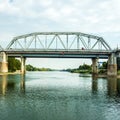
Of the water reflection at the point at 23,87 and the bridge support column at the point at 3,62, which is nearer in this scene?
the water reflection at the point at 23,87

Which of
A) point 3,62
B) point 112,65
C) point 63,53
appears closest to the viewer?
point 63,53

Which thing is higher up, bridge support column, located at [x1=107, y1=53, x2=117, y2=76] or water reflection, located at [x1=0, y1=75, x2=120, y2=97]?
bridge support column, located at [x1=107, y1=53, x2=117, y2=76]

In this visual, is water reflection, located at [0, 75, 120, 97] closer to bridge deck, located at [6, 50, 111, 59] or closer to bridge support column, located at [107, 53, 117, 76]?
bridge support column, located at [107, 53, 117, 76]

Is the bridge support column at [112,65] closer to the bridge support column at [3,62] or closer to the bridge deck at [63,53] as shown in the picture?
the bridge deck at [63,53]

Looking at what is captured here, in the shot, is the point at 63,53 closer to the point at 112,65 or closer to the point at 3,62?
the point at 112,65

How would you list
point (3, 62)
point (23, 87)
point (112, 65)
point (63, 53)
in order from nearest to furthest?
point (23, 87) → point (63, 53) → point (112, 65) → point (3, 62)

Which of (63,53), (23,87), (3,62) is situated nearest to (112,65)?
(63,53)

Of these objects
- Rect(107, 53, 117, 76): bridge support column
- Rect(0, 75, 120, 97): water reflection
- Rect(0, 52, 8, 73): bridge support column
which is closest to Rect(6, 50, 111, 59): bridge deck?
Rect(0, 52, 8, 73): bridge support column

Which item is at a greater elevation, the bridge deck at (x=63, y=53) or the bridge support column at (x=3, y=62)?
the bridge deck at (x=63, y=53)

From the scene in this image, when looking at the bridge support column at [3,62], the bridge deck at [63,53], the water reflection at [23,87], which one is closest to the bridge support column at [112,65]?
the bridge deck at [63,53]

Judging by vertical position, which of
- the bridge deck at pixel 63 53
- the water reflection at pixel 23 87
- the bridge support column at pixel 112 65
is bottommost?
the water reflection at pixel 23 87

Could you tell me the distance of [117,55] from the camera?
175375mm

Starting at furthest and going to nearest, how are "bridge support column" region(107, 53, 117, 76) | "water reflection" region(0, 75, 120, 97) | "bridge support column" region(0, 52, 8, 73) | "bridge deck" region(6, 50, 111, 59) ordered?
"bridge support column" region(0, 52, 8, 73)
"bridge deck" region(6, 50, 111, 59)
"bridge support column" region(107, 53, 117, 76)
"water reflection" region(0, 75, 120, 97)

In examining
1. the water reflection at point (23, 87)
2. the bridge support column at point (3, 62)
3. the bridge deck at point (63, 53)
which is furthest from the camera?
the bridge support column at point (3, 62)
